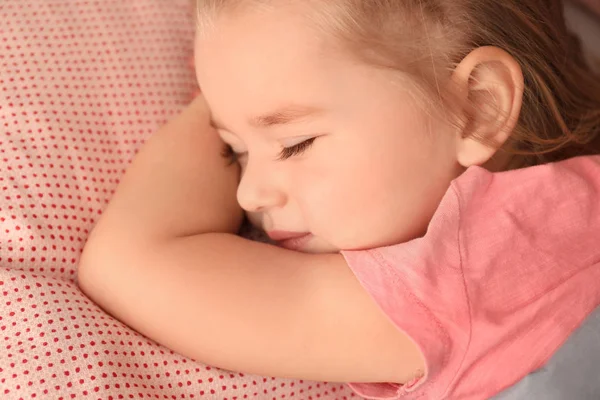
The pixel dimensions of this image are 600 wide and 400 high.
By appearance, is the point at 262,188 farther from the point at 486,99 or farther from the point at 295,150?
the point at 486,99

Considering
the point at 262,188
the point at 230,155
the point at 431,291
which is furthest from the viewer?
the point at 230,155

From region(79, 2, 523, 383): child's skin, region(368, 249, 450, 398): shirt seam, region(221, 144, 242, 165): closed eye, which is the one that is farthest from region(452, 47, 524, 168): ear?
region(221, 144, 242, 165): closed eye

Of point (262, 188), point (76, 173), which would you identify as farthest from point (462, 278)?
point (76, 173)

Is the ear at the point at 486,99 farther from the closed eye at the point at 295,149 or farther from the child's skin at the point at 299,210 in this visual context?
the closed eye at the point at 295,149

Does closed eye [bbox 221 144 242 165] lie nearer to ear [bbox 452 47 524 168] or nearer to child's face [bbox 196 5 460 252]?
child's face [bbox 196 5 460 252]

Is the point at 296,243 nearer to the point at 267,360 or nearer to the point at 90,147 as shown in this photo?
the point at 267,360

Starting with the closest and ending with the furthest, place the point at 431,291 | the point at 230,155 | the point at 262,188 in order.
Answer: the point at 431,291
the point at 262,188
the point at 230,155

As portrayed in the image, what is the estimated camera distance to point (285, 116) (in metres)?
0.90

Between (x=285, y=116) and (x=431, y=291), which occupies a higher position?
(x=285, y=116)

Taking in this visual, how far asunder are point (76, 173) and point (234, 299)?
0.33 m

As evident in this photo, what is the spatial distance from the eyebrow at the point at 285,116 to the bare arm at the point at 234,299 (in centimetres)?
17

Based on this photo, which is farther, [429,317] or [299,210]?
[299,210]

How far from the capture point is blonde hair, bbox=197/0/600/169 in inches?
34.5

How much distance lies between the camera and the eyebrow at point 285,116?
2.93 ft
